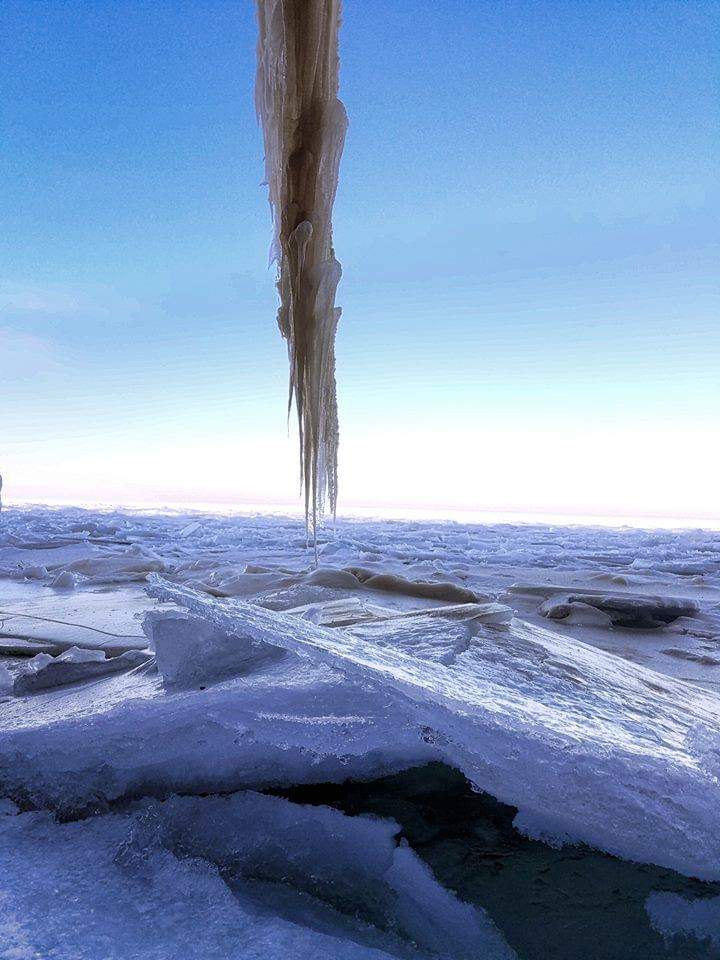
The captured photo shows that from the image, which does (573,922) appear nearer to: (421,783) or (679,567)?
(421,783)

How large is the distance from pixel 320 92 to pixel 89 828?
2.18 metres

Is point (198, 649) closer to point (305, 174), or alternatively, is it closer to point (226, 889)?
point (226, 889)

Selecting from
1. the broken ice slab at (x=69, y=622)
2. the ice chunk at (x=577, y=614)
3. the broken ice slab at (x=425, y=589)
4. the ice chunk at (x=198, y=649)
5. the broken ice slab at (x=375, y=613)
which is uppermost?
the ice chunk at (x=198, y=649)

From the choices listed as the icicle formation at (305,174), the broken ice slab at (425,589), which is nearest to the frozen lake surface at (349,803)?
the icicle formation at (305,174)

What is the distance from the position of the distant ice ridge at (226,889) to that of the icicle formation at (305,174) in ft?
5.88

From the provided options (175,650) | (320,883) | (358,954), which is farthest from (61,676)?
(358,954)

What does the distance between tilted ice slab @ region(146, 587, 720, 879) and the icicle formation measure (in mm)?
1310

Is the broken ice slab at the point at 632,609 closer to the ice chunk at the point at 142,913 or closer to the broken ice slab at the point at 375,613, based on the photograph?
the broken ice slab at the point at 375,613

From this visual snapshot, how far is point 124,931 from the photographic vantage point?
606 mm

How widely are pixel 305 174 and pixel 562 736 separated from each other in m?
2.01

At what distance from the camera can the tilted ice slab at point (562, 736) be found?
77 centimetres

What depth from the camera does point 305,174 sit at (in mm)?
1948

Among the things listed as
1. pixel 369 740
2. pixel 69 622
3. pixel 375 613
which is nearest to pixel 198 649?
pixel 369 740

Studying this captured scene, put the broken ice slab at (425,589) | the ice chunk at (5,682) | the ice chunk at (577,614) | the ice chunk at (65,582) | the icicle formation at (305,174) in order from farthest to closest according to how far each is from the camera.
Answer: the ice chunk at (65,582) → the broken ice slab at (425,589) → the ice chunk at (577,614) → the icicle formation at (305,174) → the ice chunk at (5,682)
